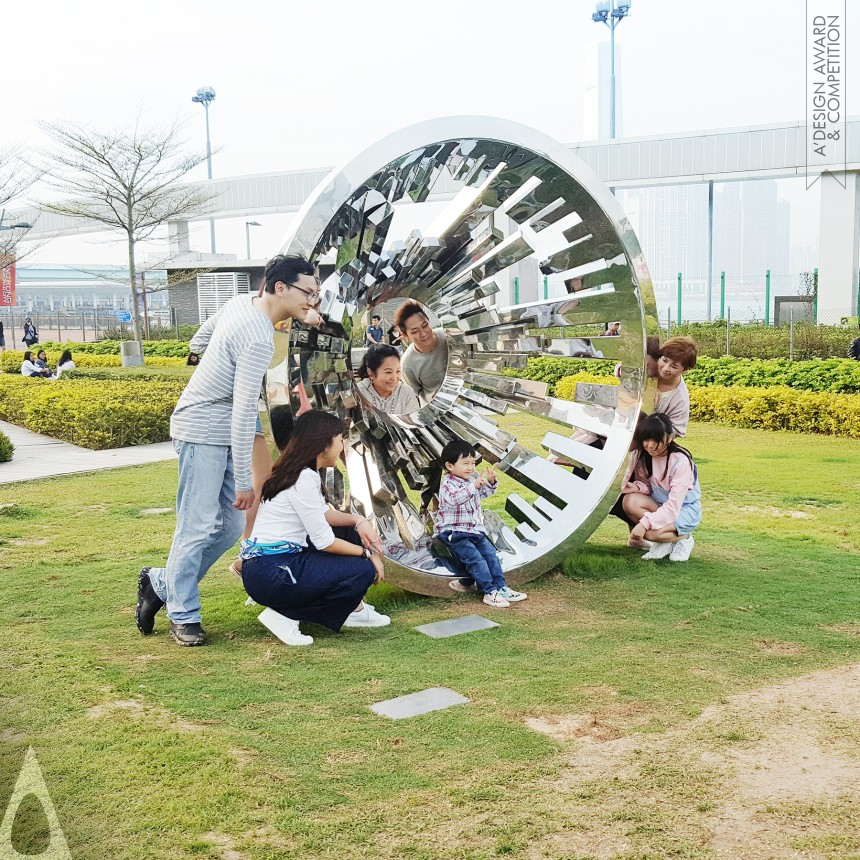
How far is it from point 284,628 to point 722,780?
2.08 meters

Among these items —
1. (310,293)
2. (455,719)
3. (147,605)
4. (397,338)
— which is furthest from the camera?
(397,338)

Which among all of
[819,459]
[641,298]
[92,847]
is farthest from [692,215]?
[92,847]

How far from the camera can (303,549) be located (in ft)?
14.6

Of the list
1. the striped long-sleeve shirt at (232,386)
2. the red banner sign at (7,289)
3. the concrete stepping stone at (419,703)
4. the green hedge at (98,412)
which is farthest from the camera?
the red banner sign at (7,289)

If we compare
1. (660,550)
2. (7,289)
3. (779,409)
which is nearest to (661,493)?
(660,550)

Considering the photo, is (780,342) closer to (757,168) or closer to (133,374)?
(757,168)

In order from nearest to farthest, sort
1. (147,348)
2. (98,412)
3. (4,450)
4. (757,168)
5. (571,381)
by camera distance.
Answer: (4,450)
(98,412)
(571,381)
(757,168)
(147,348)

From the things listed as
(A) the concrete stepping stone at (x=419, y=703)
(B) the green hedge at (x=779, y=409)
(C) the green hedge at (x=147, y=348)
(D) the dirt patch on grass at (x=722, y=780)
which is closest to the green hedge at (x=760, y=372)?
(B) the green hedge at (x=779, y=409)

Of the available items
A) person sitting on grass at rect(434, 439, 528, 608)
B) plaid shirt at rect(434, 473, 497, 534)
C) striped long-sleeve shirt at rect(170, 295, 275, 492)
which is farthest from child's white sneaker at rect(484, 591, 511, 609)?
striped long-sleeve shirt at rect(170, 295, 275, 492)

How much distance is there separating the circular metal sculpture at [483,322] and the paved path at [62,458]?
4.98 meters

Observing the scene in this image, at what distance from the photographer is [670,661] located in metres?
4.20

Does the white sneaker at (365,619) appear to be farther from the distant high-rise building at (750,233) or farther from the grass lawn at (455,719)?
the distant high-rise building at (750,233)

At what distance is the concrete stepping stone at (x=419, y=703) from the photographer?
12.0 feet

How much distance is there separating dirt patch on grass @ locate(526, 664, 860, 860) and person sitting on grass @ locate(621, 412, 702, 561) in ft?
6.25
